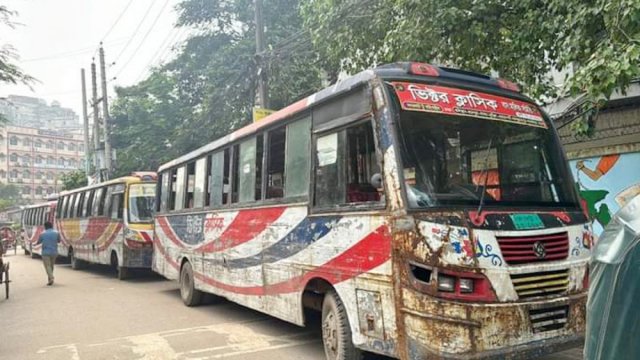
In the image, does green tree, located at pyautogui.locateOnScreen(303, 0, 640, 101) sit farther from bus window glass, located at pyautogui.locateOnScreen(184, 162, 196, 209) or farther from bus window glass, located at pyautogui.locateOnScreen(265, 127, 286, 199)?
bus window glass, located at pyautogui.locateOnScreen(184, 162, 196, 209)

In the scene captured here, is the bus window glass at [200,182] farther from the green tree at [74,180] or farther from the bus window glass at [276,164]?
the green tree at [74,180]

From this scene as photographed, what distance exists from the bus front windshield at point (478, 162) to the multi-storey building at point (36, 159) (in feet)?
296

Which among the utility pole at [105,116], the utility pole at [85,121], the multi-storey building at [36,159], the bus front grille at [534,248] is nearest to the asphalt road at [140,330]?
the bus front grille at [534,248]

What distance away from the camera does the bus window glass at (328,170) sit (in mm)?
5293

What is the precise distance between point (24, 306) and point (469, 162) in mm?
10129

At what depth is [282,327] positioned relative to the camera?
7820 mm

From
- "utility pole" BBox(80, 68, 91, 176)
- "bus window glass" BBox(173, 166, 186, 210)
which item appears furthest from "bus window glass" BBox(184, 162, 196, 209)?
"utility pole" BBox(80, 68, 91, 176)

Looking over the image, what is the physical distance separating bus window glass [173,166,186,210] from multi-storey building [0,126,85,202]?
83.0 metres

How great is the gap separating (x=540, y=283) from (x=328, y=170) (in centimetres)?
222

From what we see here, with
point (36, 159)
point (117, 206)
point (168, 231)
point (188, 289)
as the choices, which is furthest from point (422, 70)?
point (36, 159)

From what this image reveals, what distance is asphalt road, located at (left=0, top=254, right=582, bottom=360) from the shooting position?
6617 millimetres

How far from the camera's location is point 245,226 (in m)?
7.49

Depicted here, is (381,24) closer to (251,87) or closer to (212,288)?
(212,288)

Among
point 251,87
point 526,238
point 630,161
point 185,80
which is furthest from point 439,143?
point 185,80
